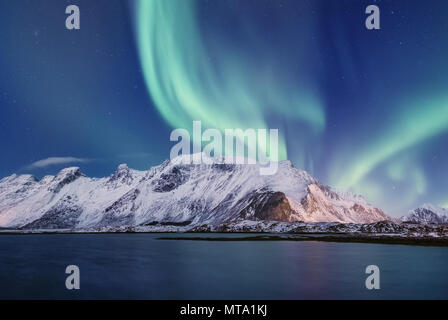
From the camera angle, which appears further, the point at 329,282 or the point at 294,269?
the point at 294,269

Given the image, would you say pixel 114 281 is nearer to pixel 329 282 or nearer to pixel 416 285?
pixel 329 282

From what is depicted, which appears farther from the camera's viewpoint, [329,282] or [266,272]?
[266,272]

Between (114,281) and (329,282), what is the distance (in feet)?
91.5

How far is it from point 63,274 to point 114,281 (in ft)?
37.3
